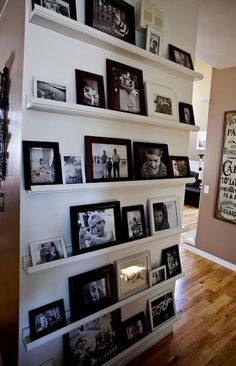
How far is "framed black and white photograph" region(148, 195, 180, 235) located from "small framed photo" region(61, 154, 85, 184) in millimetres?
595

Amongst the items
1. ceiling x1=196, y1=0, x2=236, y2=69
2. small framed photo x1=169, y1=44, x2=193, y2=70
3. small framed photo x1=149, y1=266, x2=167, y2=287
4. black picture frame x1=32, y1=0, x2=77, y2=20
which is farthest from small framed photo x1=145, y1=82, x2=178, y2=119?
small framed photo x1=149, y1=266, x2=167, y2=287

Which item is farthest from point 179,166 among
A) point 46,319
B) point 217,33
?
point 217,33

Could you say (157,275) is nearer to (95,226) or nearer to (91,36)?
(95,226)

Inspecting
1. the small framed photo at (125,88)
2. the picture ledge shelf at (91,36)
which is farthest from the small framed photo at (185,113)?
the small framed photo at (125,88)

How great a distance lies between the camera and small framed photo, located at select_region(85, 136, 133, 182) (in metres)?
1.29

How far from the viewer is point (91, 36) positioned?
3.85 ft

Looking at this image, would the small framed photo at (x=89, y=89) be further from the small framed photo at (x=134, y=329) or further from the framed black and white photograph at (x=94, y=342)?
the small framed photo at (x=134, y=329)

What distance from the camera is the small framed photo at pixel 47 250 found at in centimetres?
116

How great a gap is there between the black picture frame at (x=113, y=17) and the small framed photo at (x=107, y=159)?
1.92ft

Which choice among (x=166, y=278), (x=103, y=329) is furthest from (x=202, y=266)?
(x=103, y=329)

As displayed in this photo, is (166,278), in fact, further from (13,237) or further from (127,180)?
(13,237)

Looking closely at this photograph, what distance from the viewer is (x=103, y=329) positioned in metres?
1.49

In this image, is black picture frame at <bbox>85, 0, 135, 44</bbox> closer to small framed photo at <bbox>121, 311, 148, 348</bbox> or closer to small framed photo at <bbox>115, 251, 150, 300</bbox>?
small framed photo at <bbox>115, 251, 150, 300</bbox>

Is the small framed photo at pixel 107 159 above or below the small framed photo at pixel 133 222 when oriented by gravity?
above
